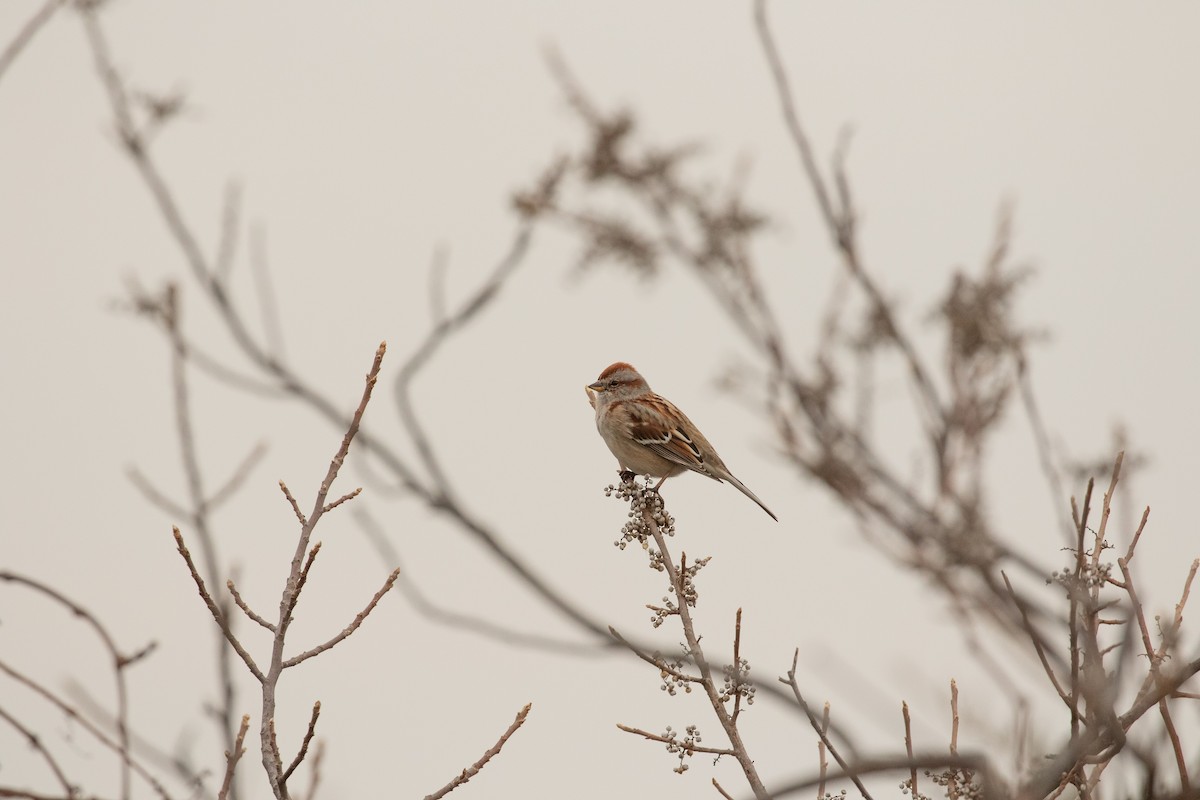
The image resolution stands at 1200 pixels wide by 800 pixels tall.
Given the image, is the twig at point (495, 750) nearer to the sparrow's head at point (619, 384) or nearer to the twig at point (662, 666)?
the twig at point (662, 666)

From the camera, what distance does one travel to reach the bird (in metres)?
6.72

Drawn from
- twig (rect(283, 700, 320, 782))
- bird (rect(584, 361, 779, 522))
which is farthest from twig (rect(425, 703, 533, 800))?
bird (rect(584, 361, 779, 522))

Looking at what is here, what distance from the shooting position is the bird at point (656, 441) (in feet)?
22.0

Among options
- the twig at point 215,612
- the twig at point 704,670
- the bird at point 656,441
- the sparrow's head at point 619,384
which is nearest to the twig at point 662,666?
the twig at point 704,670

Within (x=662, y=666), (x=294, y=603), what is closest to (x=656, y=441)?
(x=662, y=666)

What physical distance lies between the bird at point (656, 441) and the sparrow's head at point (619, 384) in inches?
7.2

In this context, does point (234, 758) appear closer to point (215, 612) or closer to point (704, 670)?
point (215, 612)

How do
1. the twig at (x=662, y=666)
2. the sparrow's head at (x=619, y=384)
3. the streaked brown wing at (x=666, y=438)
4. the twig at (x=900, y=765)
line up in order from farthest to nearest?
the sparrow's head at (x=619, y=384), the streaked brown wing at (x=666, y=438), the twig at (x=662, y=666), the twig at (x=900, y=765)

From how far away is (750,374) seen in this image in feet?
19.9

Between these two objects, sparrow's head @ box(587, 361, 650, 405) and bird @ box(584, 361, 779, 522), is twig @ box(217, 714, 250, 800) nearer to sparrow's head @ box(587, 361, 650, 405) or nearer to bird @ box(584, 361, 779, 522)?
bird @ box(584, 361, 779, 522)

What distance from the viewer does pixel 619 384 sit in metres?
7.51

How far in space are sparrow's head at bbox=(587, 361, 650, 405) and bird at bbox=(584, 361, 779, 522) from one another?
184 mm

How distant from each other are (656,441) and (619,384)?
2.69 feet

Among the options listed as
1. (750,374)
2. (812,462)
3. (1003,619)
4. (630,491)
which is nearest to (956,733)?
(1003,619)
